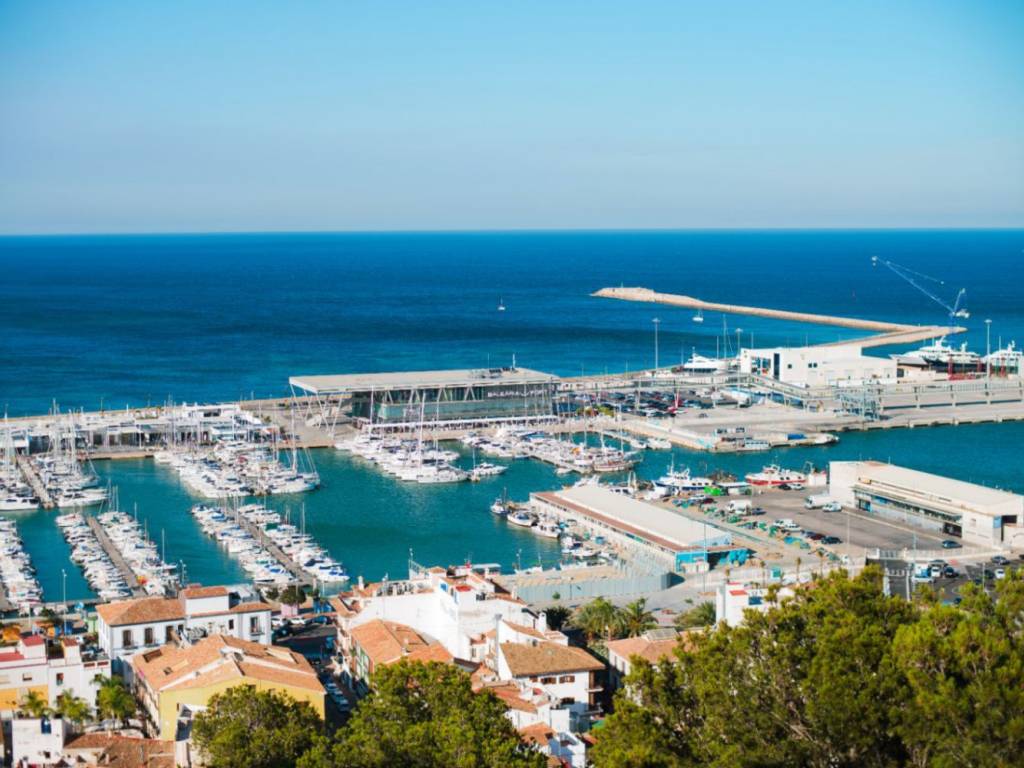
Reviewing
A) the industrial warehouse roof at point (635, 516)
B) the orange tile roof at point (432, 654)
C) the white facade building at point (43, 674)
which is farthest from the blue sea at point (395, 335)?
the white facade building at point (43, 674)

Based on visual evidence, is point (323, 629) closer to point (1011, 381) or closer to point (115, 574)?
point (115, 574)

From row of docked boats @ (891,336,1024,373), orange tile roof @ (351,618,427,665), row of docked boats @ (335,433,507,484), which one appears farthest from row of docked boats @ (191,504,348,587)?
row of docked boats @ (891,336,1024,373)

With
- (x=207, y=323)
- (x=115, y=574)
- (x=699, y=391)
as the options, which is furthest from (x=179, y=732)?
(x=207, y=323)

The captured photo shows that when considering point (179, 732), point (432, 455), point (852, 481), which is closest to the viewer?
point (179, 732)

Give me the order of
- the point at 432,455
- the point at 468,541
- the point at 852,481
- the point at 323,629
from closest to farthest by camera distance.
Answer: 1. the point at 323,629
2. the point at 468,541
3. the point at 852,481
4. the point at 432,455

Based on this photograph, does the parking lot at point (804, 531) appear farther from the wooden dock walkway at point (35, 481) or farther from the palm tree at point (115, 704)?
the wooden dock walkway at point (35, 481)

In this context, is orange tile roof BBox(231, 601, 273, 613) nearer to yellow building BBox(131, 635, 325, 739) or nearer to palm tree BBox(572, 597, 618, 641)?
yellow building BBox(131, 635, 325, 739)
